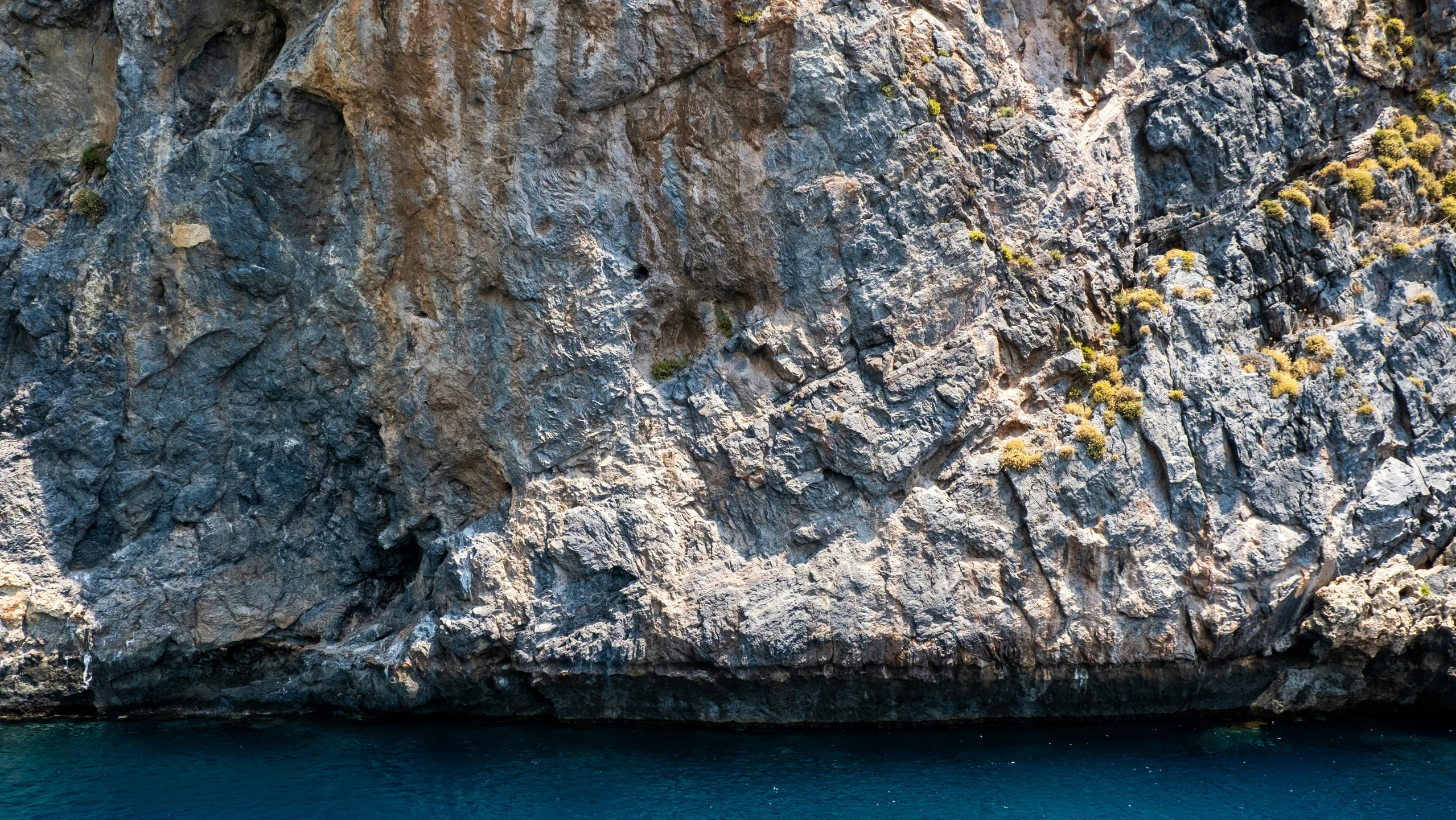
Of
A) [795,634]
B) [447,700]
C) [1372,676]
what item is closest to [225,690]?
[447,700]

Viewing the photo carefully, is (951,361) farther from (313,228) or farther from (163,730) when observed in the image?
(163,730)

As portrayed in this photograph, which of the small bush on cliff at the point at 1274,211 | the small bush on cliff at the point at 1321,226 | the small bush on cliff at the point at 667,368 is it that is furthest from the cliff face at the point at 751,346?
the small bush on cliff at the point at 1321,226

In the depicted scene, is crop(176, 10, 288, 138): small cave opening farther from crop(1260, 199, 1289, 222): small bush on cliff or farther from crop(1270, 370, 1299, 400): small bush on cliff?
crop(1270, 370, 1299, 400): small bush on cliff

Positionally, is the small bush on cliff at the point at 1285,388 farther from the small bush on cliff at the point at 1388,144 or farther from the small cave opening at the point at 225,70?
the small cave opening at the point at 225,70

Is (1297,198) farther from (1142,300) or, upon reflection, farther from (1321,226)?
(1142,300)

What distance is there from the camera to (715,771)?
2552 centimetres

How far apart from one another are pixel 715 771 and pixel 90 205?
67.3 feet

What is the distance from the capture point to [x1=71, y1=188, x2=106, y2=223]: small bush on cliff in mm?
28672

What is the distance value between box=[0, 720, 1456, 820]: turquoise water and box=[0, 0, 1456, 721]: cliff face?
1.01 metres

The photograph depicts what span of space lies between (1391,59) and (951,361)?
13524 mm

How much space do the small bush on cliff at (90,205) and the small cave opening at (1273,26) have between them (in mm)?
28673

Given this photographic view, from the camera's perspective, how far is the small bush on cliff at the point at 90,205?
28.7 metres

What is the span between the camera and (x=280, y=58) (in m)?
27.0

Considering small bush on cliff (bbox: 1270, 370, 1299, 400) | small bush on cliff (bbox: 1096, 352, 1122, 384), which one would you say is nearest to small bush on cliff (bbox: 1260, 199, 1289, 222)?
small bush on cliff (bbox: 1270, 370, 1299, 400)
